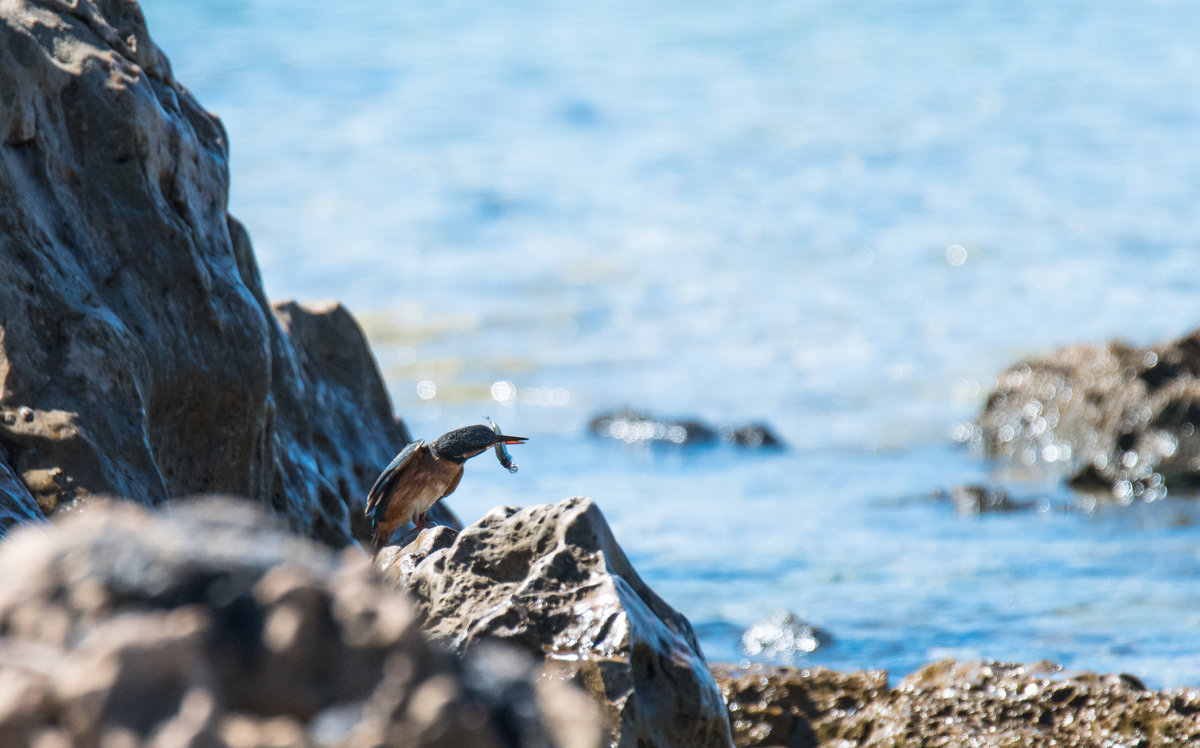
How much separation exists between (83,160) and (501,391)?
344 inches

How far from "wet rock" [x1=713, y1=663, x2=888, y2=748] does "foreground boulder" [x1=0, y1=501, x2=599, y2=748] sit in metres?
3.03

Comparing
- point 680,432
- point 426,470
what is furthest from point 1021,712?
point 680,432

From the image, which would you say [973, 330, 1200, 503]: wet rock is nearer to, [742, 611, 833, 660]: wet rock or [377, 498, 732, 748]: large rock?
[742, 611, 833, 660]: wet rock

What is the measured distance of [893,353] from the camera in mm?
13602

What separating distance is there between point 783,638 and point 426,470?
120 inches

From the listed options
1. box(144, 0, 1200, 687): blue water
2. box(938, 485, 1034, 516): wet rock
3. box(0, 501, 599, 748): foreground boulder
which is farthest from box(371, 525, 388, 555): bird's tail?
box(938, 485, 1034, 516): wet rock

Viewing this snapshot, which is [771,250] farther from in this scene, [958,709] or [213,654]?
[213,654]

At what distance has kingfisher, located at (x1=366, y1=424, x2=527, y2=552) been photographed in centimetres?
378

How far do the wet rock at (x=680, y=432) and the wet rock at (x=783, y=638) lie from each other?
422 centimetres

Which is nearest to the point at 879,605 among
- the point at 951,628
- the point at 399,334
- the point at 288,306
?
the point at 951,628

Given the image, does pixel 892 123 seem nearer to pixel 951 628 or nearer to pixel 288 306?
pixel 951 628

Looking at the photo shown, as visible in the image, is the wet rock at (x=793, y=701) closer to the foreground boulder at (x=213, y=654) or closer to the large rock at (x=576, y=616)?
the large rock at (x=576, y=616)

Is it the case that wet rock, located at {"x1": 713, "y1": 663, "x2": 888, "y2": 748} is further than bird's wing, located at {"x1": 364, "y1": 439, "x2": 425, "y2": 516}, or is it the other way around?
wet rock, located at {"x1": 713, "y1": 663, "x2": 888, "y2": 748}

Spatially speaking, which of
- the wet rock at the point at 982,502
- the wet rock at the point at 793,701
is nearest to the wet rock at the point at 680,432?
the wet rock at the point at 982,502
